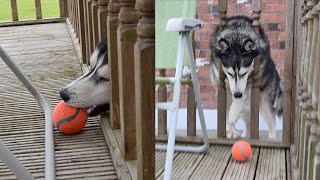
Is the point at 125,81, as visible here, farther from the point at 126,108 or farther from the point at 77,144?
the point at 77,144

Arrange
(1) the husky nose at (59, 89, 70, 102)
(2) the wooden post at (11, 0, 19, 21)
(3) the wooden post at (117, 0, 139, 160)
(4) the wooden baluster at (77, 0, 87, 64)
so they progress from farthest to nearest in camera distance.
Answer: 1. (2) the wooden post at (11, 0, 19, 21)
2. (4) the wooden baluster at (77, 0, 87, 64)
3. (1) the husky nose at (59, 89, 70, 102)
4. (3) the wooden post at (117, 0, 139, 160)

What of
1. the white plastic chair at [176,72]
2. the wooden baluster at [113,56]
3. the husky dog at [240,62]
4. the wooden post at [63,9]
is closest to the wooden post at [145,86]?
the wooden baluster at [113,56]

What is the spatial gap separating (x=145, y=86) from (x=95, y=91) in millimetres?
1097

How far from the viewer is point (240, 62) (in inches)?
138

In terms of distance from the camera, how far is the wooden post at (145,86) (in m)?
1.32

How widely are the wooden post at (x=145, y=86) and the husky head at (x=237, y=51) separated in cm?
220

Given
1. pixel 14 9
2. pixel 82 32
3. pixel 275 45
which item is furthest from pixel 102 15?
pixel 14 9

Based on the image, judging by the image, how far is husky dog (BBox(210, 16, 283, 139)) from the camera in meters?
3.53

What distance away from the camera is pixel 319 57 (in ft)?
5.10

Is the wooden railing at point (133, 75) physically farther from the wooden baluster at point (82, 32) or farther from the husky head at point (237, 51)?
the husky head at point (237, 51)

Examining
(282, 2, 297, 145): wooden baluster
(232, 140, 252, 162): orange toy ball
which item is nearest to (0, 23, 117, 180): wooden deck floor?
(232, 140, 252, 162): orange toy ball

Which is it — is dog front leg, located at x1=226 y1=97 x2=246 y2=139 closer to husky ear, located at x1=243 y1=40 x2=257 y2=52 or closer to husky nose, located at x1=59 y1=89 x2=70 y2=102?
husky ear, located at x1=243 y1=40 x2=257 y2=52

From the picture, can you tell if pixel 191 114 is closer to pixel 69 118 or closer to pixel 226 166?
pixel 226 166

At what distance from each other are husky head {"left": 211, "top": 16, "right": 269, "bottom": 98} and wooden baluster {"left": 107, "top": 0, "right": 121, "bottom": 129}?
1.64 meters
